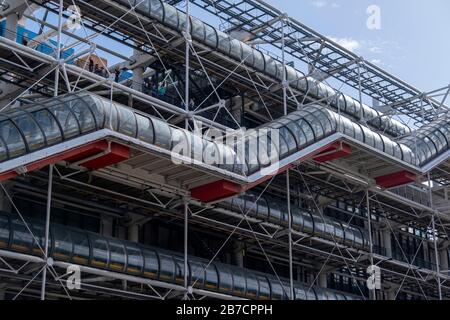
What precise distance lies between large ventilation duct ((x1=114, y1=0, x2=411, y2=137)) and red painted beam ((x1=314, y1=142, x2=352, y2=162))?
2.54 m

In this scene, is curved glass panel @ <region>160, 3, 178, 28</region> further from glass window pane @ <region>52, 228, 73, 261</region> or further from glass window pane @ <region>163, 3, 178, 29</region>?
glass window pane @ <region>52, 228, 73, 261</region>

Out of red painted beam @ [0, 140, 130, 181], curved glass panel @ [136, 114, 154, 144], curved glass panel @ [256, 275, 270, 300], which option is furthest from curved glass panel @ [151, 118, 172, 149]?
curved glass panel @ [256, 275, 270, 300]

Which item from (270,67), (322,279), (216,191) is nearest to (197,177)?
(216,191)

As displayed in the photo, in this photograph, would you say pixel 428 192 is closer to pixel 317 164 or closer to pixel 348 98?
pixel 348 98

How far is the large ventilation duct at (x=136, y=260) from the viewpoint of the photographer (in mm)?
16844

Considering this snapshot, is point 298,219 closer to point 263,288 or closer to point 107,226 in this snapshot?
point 263,288

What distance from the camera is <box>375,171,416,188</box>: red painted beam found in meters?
24.6

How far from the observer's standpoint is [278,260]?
26656mm

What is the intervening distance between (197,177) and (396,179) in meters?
7.97

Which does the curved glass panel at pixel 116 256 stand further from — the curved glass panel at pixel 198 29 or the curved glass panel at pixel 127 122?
the curved glass panel at pixel 198 29

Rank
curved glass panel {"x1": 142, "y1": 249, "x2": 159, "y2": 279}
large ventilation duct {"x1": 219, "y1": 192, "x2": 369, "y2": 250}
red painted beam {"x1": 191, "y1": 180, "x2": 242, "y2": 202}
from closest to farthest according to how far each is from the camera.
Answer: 1. curved glass panel {"x1": 142, "y1": 249, "x2": 159, "y2": 279}
2. red painted beam {"x1": 191, "y1": 180, "x2": 242, "y2": 202}
3. large ventilation duct {"x1": 219, "y1": 192, "x2": 369, "y2": 250}
